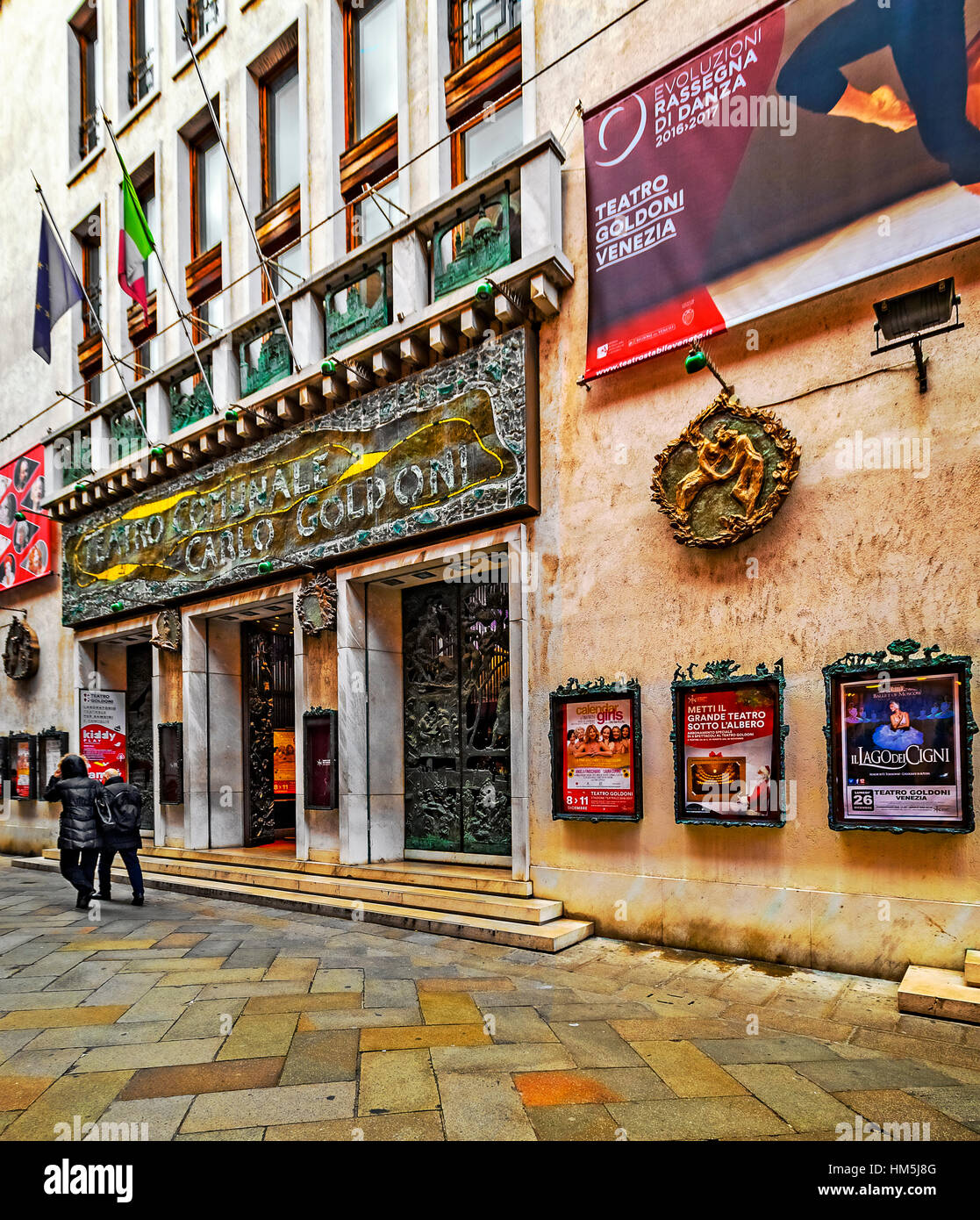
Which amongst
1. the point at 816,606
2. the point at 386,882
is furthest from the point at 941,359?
the point at 386,882

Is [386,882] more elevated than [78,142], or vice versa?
[78,142]

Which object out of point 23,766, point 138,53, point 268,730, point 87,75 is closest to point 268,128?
point 138,53

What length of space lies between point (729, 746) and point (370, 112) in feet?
33.0

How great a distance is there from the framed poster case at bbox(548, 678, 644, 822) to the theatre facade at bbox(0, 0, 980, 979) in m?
0.04

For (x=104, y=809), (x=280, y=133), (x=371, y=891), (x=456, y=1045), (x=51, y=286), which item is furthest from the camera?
(x=51, y=286)

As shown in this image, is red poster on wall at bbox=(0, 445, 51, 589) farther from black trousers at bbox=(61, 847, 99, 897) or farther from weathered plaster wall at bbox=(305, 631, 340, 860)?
black trousers at bbox=(61, 847, 99, 897)

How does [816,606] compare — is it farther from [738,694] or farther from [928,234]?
[928,234]

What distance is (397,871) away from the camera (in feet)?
31.9

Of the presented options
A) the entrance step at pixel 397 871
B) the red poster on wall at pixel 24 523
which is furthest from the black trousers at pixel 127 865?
the red poster on wall at pixel 24 523

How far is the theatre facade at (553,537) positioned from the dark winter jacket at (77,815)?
1.80 m

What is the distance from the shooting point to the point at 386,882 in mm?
9766

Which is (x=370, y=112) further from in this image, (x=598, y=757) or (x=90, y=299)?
(x=598, y=757)

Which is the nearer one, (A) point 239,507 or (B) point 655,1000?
(B) point 655,1000
